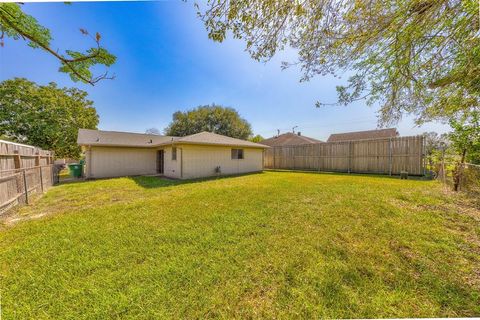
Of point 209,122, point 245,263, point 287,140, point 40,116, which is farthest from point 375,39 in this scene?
→ point 287,140

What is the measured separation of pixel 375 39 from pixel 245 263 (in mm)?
4221

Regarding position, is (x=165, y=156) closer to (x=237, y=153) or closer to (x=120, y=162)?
(x=120, y=162)

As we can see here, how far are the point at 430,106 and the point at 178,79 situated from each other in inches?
402

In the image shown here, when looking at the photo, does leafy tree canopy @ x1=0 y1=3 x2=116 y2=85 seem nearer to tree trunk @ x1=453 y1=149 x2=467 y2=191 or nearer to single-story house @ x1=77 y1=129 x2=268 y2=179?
single-story house @ x1=77 y1=129 x2=268 y2=179

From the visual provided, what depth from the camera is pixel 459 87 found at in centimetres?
384

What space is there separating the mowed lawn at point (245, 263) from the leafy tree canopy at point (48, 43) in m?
2.99

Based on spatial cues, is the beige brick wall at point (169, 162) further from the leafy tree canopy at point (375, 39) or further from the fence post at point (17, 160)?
the leafy tree canopy at point (375, 39)

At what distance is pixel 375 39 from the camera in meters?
3.14

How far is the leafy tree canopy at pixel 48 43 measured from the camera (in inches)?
102

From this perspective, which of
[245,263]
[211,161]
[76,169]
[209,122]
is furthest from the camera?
[209,122]

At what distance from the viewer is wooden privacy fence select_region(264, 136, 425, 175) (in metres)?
10.3

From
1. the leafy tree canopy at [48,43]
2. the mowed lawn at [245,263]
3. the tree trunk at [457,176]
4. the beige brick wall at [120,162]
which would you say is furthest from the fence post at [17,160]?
the tree trunk at [457,176]

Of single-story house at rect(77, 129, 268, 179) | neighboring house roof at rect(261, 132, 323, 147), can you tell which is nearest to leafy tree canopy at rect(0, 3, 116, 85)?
single-story house at rect(77, 129, 268, 179)

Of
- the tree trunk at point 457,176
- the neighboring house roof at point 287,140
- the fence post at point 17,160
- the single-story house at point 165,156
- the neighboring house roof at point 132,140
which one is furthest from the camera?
the neighboring house roof at point 287,140
